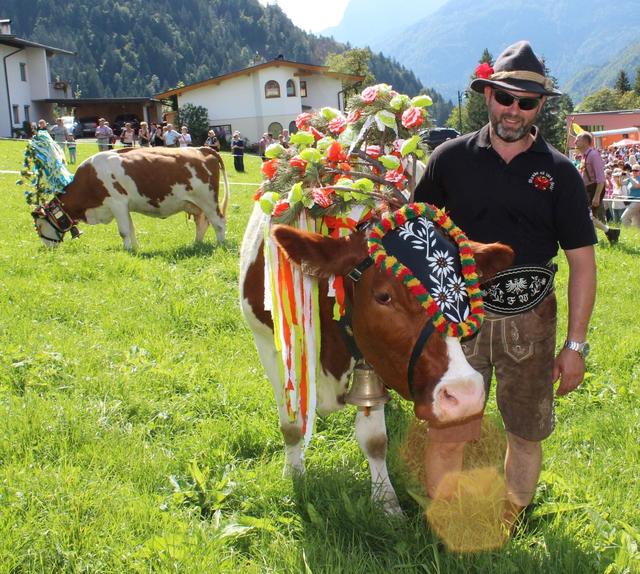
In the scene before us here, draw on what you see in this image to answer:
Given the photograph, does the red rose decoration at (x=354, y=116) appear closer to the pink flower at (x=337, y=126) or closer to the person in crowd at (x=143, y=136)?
the pink flower at (x=337, y=126)

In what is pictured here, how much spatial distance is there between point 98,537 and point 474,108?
68.2 metres

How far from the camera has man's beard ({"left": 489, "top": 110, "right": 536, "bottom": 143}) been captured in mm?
2879

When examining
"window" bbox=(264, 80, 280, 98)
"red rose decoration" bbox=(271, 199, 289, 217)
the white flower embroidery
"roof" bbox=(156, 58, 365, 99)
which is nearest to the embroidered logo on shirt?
the white flower embroidery

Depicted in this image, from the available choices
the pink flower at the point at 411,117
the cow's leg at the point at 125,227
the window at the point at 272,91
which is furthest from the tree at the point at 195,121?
the pink flower at the point at 411,117

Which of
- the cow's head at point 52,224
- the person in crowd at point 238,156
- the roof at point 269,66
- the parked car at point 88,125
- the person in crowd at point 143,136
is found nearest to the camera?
the cow's head at point 52,224

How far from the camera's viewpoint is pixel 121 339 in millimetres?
5676

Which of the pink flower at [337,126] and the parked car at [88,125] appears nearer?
the pink flower at [337,126]

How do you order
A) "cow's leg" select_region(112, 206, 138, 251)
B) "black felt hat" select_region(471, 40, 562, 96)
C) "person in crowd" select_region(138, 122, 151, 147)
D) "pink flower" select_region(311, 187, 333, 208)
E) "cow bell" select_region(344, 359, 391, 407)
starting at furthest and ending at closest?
"person in crowd" select_region(138, 122, 151, 147), "cow's leg" select_region(112, 206, 138, 251), "cow bell" select_region(344, 359, 391, 407), "black felt hat" select_region(471, 40, 562, 96), "pink flower" select_region(311, 187, 333, 208)

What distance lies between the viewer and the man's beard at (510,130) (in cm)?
288

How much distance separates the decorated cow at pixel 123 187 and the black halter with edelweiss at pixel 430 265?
8.07m

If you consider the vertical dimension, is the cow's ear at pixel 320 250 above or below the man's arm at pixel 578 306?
above

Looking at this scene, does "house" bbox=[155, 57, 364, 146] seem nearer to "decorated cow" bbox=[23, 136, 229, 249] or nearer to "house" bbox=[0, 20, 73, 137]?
"house" bbox=[0, 20, 73, 137]

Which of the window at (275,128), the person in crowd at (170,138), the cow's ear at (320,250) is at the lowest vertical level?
the cow's ear at (320,250)

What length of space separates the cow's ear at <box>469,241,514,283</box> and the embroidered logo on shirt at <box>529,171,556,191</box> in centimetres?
44
